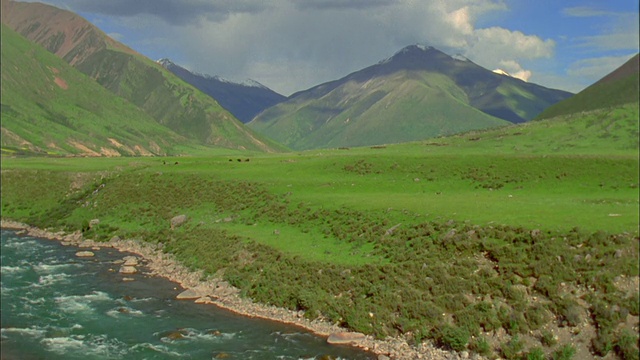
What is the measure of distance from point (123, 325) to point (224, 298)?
1048cm

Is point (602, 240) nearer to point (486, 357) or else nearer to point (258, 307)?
point (486, 357)

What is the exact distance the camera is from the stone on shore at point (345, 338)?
38938 mm

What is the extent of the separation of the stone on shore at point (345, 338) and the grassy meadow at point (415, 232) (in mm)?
1086

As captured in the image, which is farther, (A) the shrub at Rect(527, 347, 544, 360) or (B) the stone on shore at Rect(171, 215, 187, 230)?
(B) the stone on shore at Rect(171, 215, 187, 230)

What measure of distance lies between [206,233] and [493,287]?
42.5 m

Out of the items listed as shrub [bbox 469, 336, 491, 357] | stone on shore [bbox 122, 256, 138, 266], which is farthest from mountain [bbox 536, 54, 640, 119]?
stone on shore [bbox 122, 256, 138, 266]

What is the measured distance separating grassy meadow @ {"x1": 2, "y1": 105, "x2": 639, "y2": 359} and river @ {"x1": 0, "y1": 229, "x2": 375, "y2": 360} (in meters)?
4.99

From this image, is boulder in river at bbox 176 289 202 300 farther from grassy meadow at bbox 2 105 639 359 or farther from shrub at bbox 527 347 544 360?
shrub at bbox 527 347 544 360

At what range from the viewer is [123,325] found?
43.2 metres

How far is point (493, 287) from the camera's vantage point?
39.2 meters

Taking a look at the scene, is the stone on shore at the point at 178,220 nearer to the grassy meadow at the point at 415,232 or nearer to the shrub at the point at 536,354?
the grassy meadow at the point at 415,232

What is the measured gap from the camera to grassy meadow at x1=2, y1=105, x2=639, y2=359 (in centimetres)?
3628

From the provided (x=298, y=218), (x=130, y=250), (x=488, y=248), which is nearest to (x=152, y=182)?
(x=130, y=250)

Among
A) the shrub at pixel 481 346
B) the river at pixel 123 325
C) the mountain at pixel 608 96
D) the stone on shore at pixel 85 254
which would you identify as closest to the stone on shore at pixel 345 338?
the river at pixel 123 325
